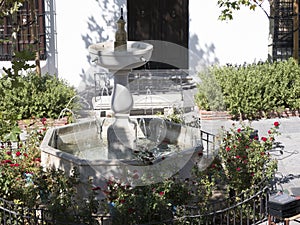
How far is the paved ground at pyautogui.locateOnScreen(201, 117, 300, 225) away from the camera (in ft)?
30.3

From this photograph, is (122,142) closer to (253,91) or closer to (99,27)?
(253,91)

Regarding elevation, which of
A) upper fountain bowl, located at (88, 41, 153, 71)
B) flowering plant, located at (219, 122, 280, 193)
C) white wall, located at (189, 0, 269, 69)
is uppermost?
white wall, located at (189, 0, 269, 69)

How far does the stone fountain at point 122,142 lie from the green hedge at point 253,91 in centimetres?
275

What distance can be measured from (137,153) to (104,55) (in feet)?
4.77

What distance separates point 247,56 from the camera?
15.7m

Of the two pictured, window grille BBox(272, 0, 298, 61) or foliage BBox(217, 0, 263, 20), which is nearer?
foliage BBox(217, 0, 263, 20)

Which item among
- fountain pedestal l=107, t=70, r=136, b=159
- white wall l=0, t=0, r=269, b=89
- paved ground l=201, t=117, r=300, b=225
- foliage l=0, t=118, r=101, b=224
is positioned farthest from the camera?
white wall l=0, t=0, r=269, b=89

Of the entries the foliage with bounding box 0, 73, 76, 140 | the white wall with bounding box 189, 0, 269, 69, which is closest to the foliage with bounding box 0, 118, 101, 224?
the foliage with bounding box 0, 73, 76, 140

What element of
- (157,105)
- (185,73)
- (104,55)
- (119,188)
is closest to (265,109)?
(157,105)

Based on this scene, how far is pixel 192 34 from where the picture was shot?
51.4 ft

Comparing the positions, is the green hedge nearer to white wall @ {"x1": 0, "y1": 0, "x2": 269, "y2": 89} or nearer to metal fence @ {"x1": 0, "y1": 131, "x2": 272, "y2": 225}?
white wall @ {"x1": 0, "y1": 0, "x2": 269, "y2": 89}

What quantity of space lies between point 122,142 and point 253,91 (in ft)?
14.5

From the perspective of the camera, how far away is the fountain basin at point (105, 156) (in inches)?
317

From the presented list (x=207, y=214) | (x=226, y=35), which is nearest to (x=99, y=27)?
(x=226, y=35)
